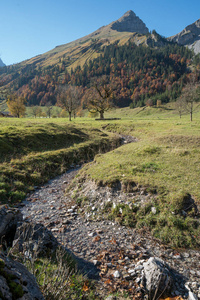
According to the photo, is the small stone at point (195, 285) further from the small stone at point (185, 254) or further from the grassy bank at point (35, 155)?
the grassy bank at point (35, 155)

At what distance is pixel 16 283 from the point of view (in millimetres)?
3344

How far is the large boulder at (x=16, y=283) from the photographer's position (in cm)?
308

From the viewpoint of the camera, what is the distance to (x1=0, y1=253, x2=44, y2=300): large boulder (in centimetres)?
308

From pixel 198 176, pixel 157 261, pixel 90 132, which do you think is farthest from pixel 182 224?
pixel 90 132

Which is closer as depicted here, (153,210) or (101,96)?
(153,210)

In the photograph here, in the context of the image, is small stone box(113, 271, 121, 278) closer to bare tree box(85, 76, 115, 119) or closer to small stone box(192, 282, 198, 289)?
small stone box(192, 282, 198, 289)

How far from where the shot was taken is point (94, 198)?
13055mm

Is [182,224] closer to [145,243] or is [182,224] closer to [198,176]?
[145,243]

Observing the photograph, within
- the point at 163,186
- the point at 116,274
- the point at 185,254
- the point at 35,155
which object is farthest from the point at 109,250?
the point at 35,155

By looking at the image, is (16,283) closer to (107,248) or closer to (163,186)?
(107,248)

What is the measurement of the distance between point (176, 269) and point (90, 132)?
3445cm

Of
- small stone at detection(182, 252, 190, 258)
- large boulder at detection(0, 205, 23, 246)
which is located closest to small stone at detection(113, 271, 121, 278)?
small stone at detection(182, 252, 190, 258)

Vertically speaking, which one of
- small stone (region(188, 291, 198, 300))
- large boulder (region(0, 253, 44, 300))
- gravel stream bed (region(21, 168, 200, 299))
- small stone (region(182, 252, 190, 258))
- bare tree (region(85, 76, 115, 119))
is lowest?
small stone (region(182, 252, 190, 258))

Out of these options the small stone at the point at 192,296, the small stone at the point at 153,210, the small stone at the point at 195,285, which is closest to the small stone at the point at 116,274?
the small stone at the point at 192,296
